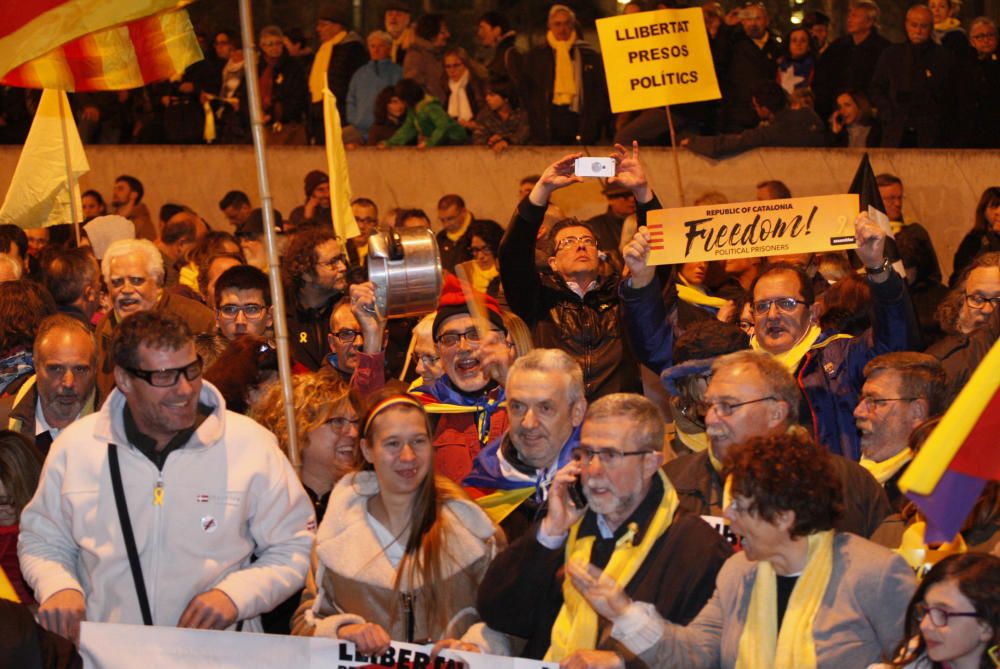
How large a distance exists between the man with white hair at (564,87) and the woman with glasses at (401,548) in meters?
8.60

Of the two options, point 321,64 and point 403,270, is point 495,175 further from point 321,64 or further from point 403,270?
point 403,270

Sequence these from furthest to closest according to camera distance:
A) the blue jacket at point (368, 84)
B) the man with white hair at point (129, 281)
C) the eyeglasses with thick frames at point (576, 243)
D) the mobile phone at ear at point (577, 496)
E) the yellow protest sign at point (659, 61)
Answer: the blue jacket at point (368, 84) < the yellow protest sign at point (659, 61) < the man with white hair at point (129, 281) < the eyeglasses with thick frames at point (576, 243) < the mobile phone at ear at point (577, 496)

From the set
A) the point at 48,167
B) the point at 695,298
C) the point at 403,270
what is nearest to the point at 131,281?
the point at 48,167

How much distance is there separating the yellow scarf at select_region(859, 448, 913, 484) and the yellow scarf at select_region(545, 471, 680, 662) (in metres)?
1.29

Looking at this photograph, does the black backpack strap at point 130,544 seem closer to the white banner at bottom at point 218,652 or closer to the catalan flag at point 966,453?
the white banner at bottom at point 218,652

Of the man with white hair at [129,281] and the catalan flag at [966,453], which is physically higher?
the catalan flag at [966,453]

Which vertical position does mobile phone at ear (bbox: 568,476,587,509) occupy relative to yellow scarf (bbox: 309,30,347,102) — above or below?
above

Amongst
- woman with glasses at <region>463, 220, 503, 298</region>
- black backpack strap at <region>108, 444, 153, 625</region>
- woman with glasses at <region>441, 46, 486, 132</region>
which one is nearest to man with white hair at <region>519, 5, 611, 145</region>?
woman with glasses at <region>441, 46, 486, 132</region>

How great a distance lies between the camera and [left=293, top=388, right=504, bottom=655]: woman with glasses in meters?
5.53

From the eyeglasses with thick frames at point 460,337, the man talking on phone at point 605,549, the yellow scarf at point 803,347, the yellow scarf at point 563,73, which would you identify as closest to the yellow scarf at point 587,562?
the man talking on phone at point 605,549

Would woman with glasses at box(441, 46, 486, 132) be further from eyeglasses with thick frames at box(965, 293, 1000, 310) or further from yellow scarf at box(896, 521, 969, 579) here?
yellow scarf at box(896, 521, 969, 579)

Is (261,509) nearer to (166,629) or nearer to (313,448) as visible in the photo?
(166,629)

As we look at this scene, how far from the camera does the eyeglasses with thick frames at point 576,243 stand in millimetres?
7645

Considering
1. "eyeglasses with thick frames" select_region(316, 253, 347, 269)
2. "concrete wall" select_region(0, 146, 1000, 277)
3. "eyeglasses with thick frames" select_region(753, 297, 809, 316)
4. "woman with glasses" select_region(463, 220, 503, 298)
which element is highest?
"eyeglasses with thick frames" select_region(753, 297, 809, 316)
